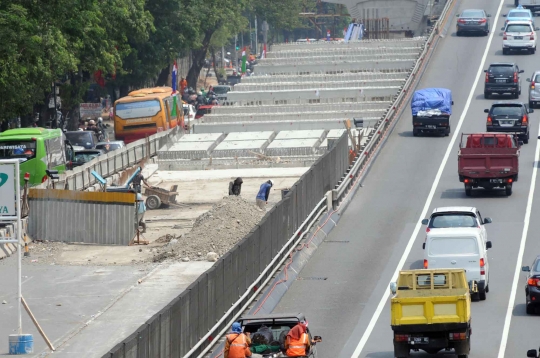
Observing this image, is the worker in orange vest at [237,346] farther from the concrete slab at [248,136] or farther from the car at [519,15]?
the car at [519,15]

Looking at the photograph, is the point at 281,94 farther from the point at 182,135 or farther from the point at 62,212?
the point at 62,212

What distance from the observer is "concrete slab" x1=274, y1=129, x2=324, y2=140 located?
6191 centimetres

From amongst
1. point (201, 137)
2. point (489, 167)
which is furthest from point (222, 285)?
point (201, 137)

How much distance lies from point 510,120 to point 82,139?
2356 centimetres

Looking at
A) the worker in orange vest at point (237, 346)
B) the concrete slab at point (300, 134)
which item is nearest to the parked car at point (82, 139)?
the concrete slab at point (300, 134)

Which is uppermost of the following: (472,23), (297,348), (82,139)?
(472,23)

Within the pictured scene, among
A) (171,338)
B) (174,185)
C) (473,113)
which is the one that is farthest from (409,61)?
(171,338)

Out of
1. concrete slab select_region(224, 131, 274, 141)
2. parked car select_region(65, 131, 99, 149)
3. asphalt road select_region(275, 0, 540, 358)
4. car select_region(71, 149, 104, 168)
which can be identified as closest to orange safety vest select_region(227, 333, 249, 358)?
asphalt road select_region(275, 0, 540, 358)

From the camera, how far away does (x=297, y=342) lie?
2294cm

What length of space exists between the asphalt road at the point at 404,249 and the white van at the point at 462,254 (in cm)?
61

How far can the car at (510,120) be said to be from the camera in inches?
2108

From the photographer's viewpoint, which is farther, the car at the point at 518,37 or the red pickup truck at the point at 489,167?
the car at the point at 518,37

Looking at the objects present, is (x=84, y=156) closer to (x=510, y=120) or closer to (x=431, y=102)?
(x=431, y=102)

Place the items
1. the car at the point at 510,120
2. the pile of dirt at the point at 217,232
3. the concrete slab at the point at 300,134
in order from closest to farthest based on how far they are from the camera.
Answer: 1. the pile of dirt at the point at 217,232
2. the car at the point at 510,120
3. the concrete slab at the point at 300,134
